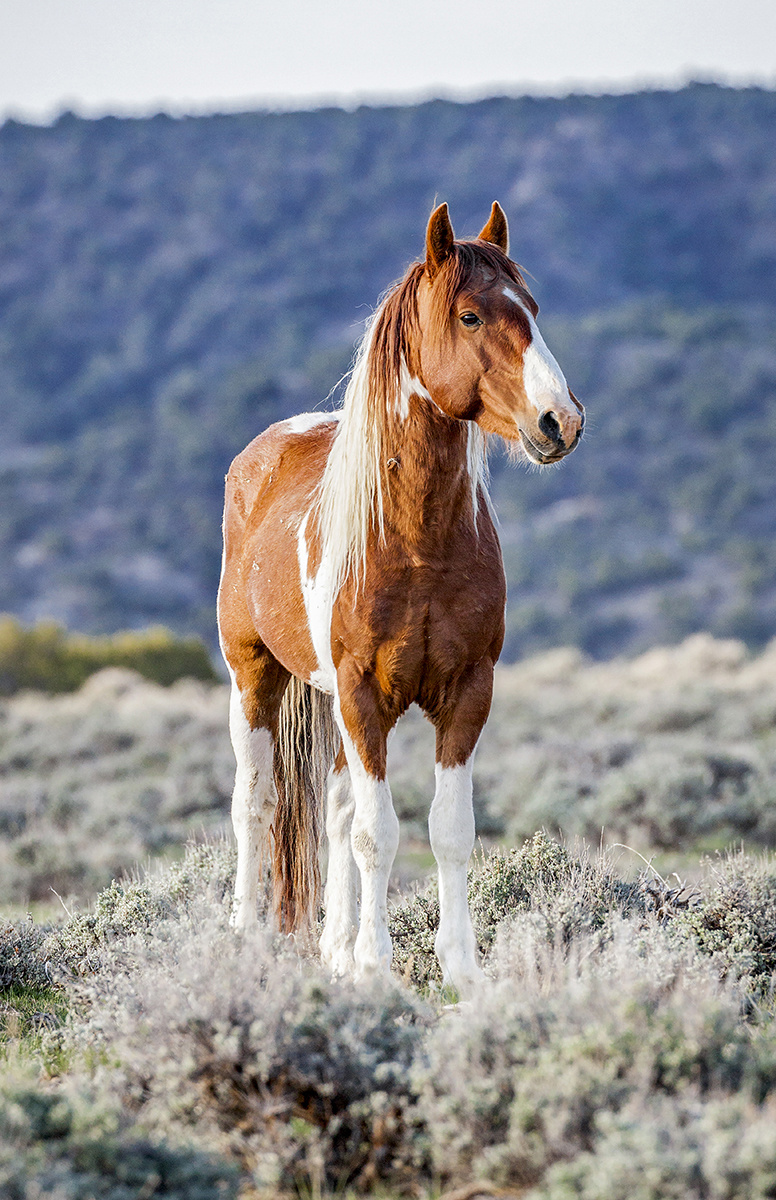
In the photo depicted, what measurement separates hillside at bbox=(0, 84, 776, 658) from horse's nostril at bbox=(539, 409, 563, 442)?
3478cm

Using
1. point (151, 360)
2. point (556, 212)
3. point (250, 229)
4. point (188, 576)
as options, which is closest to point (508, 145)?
point (556, 212)

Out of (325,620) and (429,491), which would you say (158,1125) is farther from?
(429,491)

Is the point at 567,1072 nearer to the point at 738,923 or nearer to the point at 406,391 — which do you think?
the point at 406,391

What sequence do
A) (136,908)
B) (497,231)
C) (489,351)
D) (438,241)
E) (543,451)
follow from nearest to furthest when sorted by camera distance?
(543,451), (489,351), (438,241), (497,231), (136,908)

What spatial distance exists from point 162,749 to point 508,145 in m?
55.2

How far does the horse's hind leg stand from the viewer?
498 cm

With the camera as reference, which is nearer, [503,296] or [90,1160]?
[90,1160]

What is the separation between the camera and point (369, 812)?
3906mm

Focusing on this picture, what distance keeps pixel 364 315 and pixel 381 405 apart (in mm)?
55803

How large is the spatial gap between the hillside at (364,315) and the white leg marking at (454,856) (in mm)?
34349

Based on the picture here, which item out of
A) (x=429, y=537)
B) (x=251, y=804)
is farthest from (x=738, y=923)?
(x=429, y=537)

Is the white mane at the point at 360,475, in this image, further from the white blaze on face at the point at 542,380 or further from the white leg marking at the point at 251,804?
the white leg marking at the point at 251,804

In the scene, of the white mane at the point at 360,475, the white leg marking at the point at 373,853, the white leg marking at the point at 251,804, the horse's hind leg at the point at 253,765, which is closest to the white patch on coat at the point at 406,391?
A: the white mane at the point at 360,475

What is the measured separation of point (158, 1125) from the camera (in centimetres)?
294
